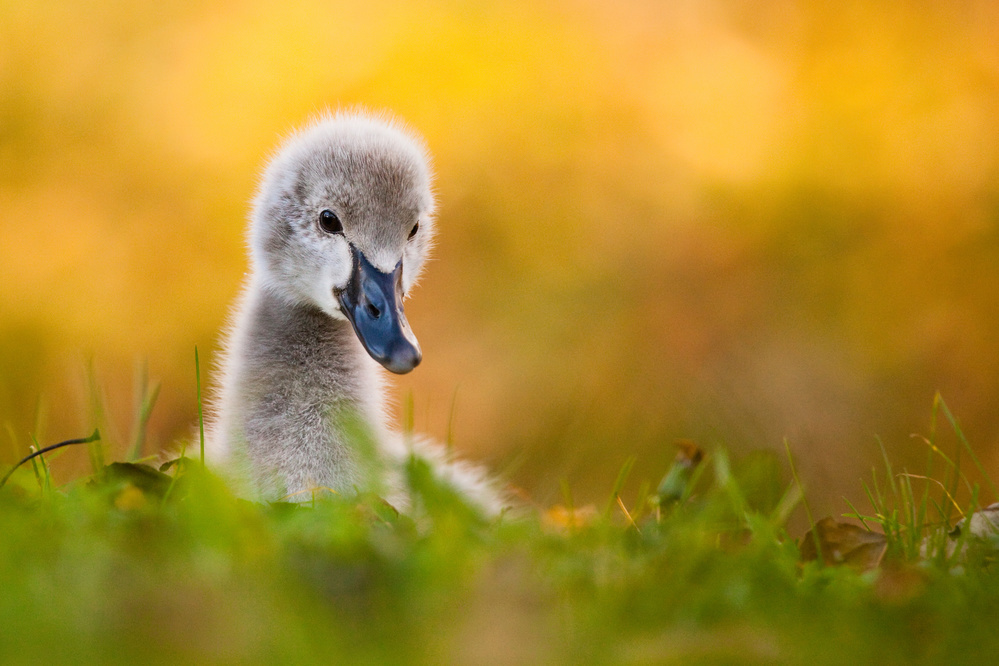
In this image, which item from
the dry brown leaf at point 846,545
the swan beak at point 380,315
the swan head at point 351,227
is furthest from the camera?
the swan head at point 351,227

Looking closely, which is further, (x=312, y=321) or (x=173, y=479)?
(x=312, y=321)

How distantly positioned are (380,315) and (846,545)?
116 cm

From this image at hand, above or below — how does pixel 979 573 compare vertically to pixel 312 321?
below

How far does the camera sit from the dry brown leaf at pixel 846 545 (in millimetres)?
1815

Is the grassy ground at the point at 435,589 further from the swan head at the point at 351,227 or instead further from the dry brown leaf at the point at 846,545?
the swan head at the point at 351,227

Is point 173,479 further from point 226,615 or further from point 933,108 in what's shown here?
point 933,108

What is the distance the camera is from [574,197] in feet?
22.4

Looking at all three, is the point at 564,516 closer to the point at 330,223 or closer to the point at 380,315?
the point at 380,315

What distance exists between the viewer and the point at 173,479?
1810 mm

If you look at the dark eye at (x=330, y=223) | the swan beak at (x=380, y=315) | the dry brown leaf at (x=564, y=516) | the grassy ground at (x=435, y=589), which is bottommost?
the dry brown leaf at (x=564, y=516)

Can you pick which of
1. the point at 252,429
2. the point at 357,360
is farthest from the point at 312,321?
the point at 252,429

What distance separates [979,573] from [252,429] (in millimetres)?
1604

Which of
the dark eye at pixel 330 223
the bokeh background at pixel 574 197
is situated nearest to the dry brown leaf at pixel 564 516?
the dark eye at pixel 330 223

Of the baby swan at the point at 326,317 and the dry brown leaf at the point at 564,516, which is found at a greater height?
the baby swan at the point at 326,317
